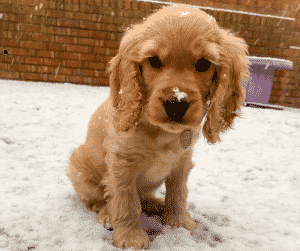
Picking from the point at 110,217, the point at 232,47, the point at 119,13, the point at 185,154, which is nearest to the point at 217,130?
the point at 185,154

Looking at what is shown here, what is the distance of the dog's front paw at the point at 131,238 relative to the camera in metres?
1.76

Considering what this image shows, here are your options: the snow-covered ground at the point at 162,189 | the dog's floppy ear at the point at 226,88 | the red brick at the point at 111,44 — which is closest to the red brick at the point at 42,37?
the red brick at the point at 111,44

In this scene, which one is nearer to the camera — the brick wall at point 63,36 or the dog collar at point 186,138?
the dog collar at point 186,138

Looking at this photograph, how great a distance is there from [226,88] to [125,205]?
3.27 feet

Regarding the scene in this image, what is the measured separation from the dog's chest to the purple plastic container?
5504 millimetres

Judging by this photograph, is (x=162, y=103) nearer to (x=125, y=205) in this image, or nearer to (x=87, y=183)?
(x=125, y=205)

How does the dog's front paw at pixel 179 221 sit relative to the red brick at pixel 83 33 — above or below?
below

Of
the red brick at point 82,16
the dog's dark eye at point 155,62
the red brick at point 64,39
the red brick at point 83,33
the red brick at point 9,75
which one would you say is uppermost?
the red brick at point 82,16

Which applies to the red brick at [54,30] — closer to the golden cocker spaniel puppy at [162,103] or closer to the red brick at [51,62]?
the red brick at [51,62]

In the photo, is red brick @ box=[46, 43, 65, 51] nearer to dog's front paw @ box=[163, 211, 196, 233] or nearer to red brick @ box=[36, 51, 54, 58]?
red brick @ box=[36, 51, 54, 58]

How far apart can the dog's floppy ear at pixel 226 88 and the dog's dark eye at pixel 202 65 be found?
8cm

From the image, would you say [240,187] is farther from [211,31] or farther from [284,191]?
[211,31]

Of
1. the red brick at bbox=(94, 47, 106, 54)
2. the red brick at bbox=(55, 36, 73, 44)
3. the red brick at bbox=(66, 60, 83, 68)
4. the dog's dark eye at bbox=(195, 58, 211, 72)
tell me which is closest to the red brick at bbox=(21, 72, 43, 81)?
the red brick at bbox=(66, 60, 83, 68)

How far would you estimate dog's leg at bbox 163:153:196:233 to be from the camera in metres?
2.05
